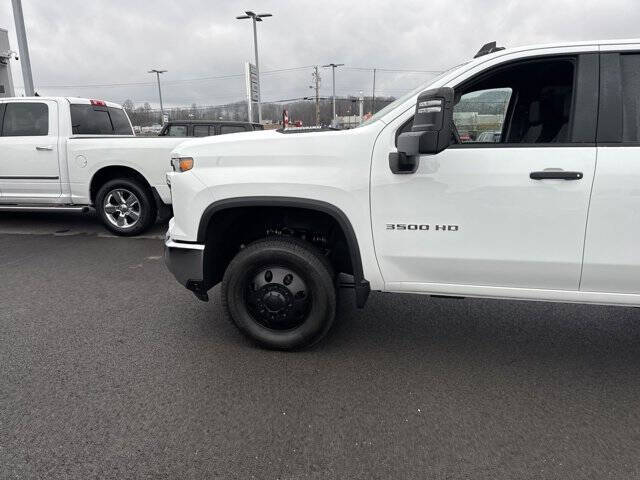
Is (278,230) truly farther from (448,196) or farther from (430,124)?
(430,124)

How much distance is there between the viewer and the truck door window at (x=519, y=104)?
2.73 meters

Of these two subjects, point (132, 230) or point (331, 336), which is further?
point (132, 230)

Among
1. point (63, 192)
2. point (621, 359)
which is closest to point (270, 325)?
point (621, 359)

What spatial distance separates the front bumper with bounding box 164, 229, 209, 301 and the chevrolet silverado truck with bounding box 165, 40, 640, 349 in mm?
10

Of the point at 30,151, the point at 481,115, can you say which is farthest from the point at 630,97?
the point at 30,151

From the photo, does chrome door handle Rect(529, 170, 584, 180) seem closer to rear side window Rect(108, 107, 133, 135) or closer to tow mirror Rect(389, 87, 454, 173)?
tow mirror Rect(389, 87, 454, 173)

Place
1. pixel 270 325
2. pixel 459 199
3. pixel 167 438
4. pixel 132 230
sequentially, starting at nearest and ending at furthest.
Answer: pixel 167 438 < pixel 459 199 < pixel 270 325 < pixel 132 230

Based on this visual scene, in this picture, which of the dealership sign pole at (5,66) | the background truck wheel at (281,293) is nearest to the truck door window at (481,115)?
the background truck wheel at (281,293)

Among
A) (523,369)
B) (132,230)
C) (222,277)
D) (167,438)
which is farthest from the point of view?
(132,230)

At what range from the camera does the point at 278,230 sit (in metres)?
3.32

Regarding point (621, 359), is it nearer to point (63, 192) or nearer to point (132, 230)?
point (132, 230)

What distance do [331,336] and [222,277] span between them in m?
0.96

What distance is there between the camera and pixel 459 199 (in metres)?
2.65

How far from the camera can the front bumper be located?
10.2 feet
